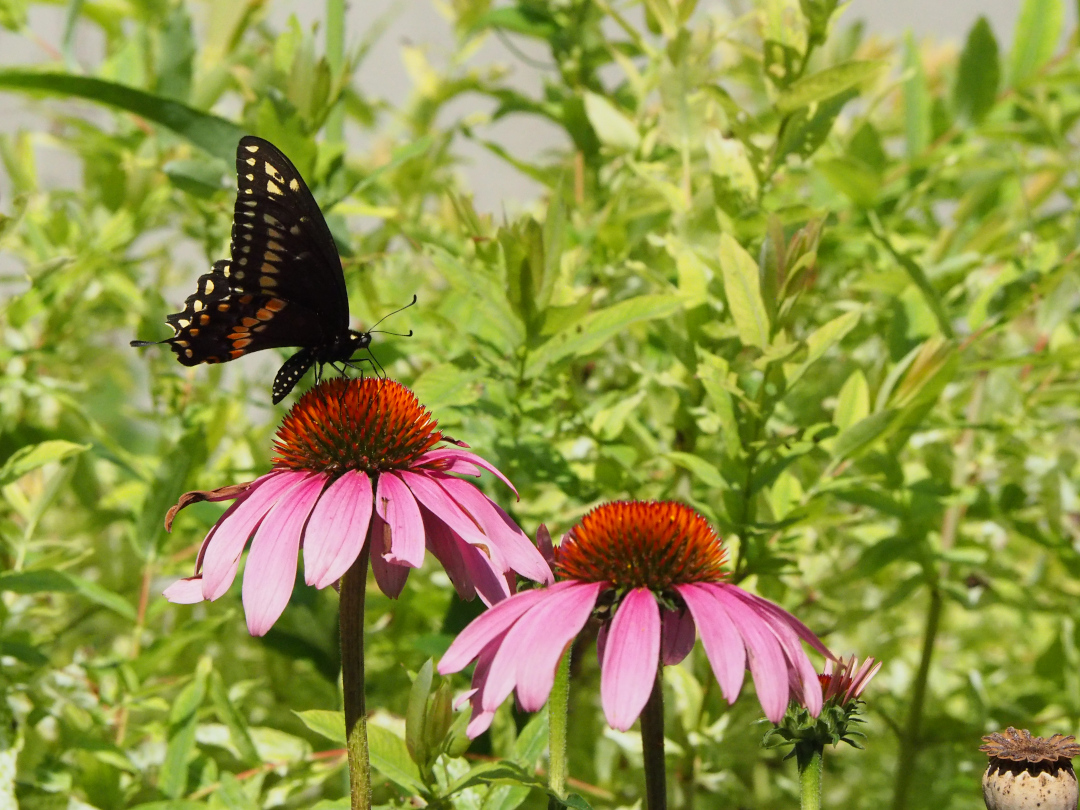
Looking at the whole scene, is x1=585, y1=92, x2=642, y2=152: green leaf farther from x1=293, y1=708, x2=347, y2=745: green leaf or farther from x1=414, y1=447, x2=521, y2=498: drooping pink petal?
x1=293, y1=708, x2=347, y2=745: green leaf

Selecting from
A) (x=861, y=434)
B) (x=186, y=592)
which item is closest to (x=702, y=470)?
(x=861, y=434)

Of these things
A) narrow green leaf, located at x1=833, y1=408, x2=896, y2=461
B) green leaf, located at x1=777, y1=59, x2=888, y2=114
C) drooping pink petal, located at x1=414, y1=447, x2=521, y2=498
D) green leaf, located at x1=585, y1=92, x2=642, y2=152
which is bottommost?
drooping pink petal, located at x1=414, y1=447, x2=521, y2=498

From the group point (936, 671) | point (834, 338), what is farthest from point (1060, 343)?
point (936, 671)

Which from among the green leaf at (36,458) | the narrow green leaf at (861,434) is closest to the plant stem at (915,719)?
the narrow green leaf at (861,434)

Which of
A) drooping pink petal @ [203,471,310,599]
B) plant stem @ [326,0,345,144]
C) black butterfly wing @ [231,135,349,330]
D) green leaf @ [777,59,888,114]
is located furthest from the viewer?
plant stem @ [326,0,345,144]

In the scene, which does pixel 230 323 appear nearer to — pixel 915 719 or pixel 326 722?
pixel 326 722

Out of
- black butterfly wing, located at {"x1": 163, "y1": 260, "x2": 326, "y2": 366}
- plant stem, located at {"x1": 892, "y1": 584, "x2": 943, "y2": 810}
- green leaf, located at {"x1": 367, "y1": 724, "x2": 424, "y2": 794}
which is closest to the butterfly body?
black butterfly wing, located at {"x1": 163, "y1": 260, "x2": 326, "y2": 366}

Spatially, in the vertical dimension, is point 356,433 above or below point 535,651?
above
